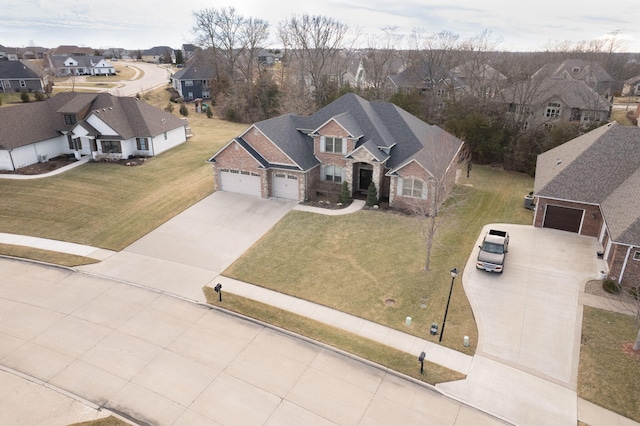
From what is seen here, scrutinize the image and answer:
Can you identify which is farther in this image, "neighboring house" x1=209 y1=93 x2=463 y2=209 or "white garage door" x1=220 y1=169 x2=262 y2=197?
"white garage door" x1=220 y1=169 x2=262 y2=197

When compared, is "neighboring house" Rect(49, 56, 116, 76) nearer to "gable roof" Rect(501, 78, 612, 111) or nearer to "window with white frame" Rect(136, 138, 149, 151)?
"window with white frame" Rect(136, 138, 149, 151)

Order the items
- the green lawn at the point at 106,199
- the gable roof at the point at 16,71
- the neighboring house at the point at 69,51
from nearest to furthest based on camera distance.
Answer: the green lawn at the point at 106,199 → the gable roof at the point at 16,71 → the neighboring house at the point at 69,51

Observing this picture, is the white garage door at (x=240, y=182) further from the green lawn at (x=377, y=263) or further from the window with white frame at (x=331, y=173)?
the window with white frame at (x=331, y=173)

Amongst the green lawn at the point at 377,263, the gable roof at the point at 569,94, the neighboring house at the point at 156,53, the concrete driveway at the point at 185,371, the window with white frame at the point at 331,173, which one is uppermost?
the neighboring house at the point at 156,53

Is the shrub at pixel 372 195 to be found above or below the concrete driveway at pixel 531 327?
above

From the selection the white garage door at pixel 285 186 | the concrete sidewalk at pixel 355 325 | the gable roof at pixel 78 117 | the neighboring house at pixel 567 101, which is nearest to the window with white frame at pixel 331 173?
the white garage door at pixel 285 186

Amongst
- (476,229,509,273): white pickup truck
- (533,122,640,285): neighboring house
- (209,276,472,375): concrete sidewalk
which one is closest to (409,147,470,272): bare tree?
(476,229,509,273): white pickup truck

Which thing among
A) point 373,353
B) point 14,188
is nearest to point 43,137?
point 14,188

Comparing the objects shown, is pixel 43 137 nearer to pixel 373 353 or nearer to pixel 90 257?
pixel 90 257

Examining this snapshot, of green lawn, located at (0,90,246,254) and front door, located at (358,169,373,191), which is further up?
front door, located at (358,169,373,191)
